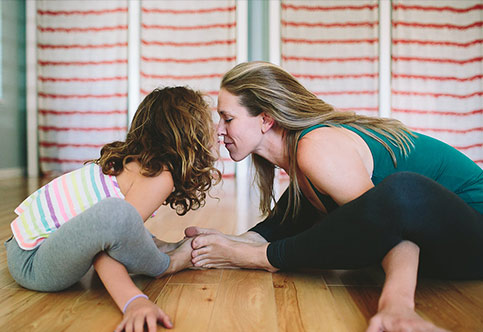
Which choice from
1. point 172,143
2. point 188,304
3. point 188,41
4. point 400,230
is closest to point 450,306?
point 400,230

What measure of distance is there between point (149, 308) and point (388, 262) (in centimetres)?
48

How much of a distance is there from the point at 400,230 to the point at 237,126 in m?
0.55

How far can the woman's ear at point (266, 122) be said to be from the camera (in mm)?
1205

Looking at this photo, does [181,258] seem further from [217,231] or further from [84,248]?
[84,248]

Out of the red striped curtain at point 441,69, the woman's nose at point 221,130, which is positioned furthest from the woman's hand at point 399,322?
the red striped curtain at point 441,69

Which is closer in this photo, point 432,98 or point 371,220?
point 371,220

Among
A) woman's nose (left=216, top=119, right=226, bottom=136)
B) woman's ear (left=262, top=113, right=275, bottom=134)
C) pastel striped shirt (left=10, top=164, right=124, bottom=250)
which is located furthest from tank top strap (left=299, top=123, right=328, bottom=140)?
pastel striped shirt (left=10, top=164, right=124, bottom=250)

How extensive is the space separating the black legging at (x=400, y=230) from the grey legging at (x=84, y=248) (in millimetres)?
377

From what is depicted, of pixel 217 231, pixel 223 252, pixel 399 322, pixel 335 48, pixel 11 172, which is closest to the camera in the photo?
pixel 399 322

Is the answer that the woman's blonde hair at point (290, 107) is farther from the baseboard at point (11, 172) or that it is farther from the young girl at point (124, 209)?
the baseboard at point (11, 172)

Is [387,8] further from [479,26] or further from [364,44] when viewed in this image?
[479,26]

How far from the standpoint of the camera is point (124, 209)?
86cm

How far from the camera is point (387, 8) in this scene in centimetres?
390

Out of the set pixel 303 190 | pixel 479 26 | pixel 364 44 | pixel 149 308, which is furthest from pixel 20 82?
pixel 479 26
